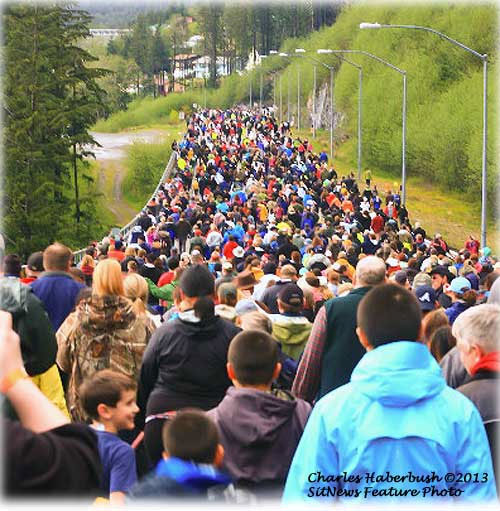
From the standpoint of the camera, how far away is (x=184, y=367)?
776 centimetres

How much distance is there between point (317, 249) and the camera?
880 inches

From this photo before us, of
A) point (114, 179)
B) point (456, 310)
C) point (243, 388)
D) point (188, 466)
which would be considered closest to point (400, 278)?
point (456, 310)

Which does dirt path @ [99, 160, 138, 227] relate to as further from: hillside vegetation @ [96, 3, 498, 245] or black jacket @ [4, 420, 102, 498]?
black jacket @ [4, 420, 102, 498]

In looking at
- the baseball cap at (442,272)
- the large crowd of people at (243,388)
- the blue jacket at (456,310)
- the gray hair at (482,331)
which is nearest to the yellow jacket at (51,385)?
the large crowd of people at (243,388)

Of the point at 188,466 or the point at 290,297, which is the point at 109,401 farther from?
Answer: the point at 290,297

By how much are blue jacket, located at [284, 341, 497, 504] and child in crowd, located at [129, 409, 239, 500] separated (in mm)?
414

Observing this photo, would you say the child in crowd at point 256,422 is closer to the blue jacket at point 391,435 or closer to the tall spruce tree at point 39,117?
the blue jacket at point 391,435

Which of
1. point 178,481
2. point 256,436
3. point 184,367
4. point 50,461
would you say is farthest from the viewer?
point 184,367

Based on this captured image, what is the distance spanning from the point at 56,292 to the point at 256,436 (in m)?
4.35

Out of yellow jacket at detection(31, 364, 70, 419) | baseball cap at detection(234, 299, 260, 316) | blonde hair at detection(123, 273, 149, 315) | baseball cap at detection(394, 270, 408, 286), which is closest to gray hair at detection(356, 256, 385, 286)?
baseball cap at detection(234, 299, 260, 316)

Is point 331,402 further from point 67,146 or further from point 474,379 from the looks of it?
point 67,146

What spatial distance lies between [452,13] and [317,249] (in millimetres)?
62917

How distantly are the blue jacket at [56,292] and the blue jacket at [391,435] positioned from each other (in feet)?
17.2

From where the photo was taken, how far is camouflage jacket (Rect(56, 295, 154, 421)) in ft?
27.8
